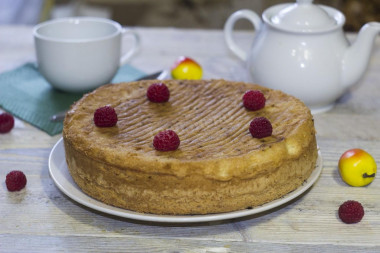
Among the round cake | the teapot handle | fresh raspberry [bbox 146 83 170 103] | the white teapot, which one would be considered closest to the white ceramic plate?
the round cake

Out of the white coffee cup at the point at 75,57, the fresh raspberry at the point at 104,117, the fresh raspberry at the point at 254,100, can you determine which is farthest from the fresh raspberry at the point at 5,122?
the fresh raspberry at the point at 254,100

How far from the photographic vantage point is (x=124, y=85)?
5.39ft

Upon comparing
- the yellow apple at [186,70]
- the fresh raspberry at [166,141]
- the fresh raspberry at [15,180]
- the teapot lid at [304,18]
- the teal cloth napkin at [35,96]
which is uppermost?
the teapot lid at [304,18]

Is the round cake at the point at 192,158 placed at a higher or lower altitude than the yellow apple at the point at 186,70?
higher

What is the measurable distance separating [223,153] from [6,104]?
0.95 metres

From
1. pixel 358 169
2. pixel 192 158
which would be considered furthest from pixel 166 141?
pixel 358 169

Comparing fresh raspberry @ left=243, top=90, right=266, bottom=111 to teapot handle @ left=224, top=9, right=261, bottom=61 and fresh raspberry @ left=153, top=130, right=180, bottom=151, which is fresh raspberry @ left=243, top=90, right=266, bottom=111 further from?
teapot handle @ left=224, top=9, right=261, bottom=61

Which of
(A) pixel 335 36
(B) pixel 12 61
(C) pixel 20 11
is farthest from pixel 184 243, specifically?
(C) pixel 20 11

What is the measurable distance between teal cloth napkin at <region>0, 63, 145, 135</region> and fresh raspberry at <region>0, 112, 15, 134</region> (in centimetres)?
7

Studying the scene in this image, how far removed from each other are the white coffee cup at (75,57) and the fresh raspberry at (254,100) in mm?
638

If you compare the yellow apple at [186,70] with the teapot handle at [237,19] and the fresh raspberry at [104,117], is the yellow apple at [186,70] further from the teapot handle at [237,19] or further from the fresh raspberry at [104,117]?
the fresh raspberry at [104,117]

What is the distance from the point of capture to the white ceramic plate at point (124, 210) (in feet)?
3.90

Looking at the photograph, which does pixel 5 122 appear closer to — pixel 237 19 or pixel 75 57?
pixel 75 57

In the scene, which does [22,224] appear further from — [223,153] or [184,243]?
[223,153]
